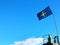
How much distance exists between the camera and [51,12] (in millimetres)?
46812

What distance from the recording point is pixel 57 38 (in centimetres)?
4419

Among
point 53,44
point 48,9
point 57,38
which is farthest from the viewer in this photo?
point 48,9

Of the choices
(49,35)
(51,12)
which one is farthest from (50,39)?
(51,12)

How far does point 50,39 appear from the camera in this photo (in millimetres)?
41438

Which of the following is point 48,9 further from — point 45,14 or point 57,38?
point 57,38

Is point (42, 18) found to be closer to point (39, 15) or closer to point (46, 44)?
point (39, 15)

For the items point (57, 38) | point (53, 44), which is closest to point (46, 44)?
point (53, 44)

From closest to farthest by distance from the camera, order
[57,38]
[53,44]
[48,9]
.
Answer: [53,44]
[57,38]
[48,9]

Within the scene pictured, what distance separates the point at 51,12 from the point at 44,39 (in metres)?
6.53

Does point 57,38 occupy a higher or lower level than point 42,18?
lower

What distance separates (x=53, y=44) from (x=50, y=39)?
1445mm

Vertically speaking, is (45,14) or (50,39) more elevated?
(45,14)

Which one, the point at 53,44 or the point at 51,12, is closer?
the point at 53,44

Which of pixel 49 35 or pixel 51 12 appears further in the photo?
pixel 51 12
